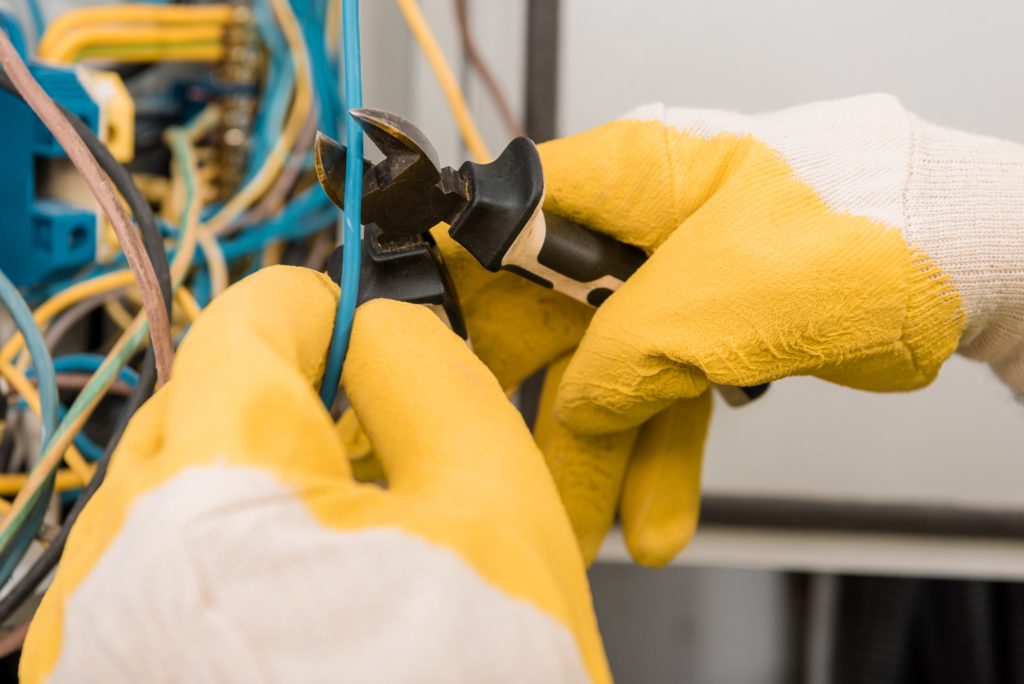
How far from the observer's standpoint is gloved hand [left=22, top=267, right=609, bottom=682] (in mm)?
194

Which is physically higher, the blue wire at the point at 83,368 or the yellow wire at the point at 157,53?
the yellow wire at the point at 157,53

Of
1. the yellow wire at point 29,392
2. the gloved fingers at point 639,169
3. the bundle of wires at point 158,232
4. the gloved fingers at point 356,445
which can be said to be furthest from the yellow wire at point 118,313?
the gloved fingers at point 639,169

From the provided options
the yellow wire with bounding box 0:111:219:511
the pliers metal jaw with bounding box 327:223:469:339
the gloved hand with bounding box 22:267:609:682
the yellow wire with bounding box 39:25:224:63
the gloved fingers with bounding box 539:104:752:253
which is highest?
the yellow wire with bounding box 39:25:224:63

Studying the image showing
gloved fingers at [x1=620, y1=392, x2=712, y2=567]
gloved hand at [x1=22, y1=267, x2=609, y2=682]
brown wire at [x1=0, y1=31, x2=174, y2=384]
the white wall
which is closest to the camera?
gloved hand at [x1=22, y1=267, x2=609, y2=682]

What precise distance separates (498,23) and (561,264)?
0.29 meters

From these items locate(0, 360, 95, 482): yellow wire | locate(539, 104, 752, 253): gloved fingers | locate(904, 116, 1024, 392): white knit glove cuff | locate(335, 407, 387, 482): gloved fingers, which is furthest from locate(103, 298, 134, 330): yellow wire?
locate(904, 116, 1024, 392): white knit glove cuff

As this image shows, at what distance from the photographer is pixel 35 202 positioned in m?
0.45

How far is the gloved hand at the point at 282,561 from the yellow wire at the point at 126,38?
345mm

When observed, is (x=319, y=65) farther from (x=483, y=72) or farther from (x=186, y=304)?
(x=186, y=304)

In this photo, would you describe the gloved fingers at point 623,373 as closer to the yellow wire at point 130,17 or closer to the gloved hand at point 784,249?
the gloved hand at point 784,249

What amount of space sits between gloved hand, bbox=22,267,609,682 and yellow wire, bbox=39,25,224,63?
1.13 feet

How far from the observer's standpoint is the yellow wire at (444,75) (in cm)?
50

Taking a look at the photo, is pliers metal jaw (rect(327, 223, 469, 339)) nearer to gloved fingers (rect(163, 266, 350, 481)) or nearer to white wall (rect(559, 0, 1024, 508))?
gloved fingers (rect(163, 266, 350, 481))

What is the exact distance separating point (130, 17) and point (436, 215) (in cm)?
37
